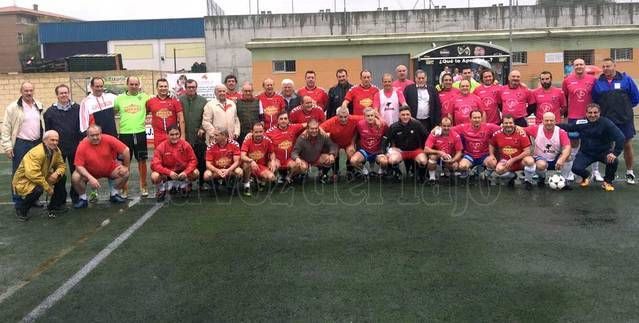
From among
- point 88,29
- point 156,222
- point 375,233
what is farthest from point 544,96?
point 88,29

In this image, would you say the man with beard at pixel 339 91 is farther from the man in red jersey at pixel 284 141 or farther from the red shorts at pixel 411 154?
the red shorts at pixel 411 154

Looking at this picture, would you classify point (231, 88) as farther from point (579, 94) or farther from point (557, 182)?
point (579, 94)

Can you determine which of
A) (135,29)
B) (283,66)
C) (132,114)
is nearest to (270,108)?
(132,114)

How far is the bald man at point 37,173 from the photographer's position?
6.77 meters

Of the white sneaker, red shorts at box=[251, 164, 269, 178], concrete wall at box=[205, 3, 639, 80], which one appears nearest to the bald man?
red shorts at box=[251, 164, 269, 178]

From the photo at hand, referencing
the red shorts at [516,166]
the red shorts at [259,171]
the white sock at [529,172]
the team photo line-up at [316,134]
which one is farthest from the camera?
the red shorts at [259,171]

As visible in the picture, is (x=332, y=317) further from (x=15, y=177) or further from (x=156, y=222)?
(x=15, y=177)

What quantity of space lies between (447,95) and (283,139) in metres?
2.53

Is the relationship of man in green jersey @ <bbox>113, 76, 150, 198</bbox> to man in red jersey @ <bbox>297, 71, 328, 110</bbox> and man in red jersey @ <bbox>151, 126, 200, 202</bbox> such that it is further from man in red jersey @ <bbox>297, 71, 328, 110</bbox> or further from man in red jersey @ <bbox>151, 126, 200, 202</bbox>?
man in red jersey @ <bbox>297, 71, 328, 110</bbox>

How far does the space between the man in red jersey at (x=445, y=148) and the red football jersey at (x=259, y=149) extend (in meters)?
2.16

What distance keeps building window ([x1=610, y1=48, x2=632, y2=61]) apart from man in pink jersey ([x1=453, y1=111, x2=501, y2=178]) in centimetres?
2352

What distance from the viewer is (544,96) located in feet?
27.4

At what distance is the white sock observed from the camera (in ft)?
25.1

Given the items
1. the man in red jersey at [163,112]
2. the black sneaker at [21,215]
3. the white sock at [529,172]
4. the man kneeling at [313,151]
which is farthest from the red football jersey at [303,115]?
the black sneaker at [21,215]
